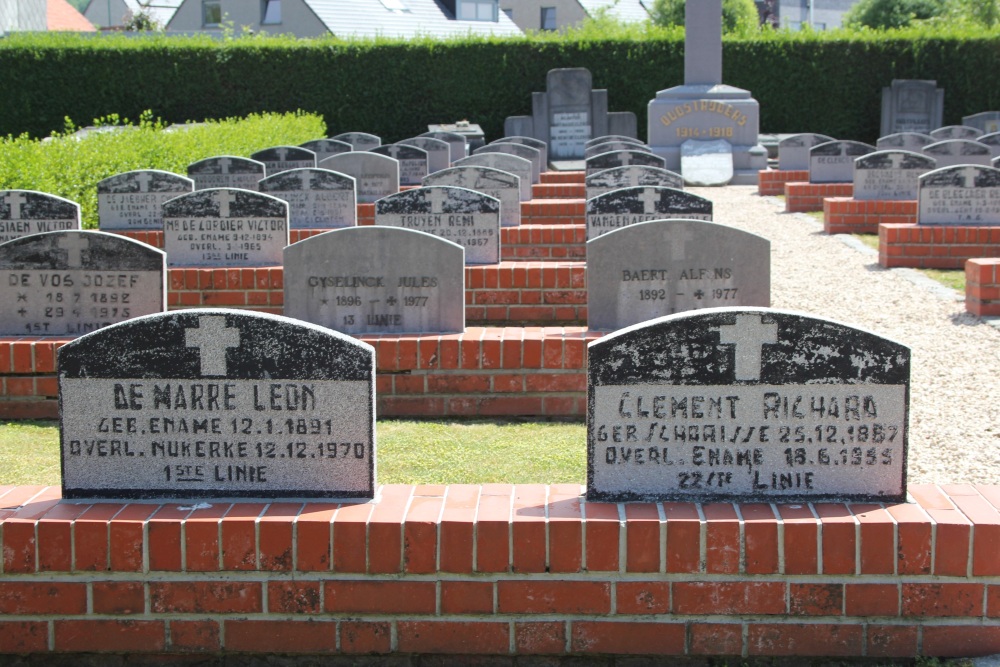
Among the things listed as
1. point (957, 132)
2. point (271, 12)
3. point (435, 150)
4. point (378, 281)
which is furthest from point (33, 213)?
point (271, 12)

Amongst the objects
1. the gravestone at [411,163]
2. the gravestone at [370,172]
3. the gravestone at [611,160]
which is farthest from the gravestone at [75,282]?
the gravestone at [411,163]

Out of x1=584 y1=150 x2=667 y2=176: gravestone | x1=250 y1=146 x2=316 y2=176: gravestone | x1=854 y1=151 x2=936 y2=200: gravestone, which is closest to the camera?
x1=584 y1=150 x2=667 y2=176: gravestone

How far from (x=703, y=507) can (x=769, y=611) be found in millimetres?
342

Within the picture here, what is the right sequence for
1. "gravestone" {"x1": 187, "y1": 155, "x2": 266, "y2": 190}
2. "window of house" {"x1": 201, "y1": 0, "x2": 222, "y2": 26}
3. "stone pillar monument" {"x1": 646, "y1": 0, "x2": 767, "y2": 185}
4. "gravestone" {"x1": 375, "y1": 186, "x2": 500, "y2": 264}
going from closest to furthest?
"gravestone" {"x1": 375, "y1": 186, "x2": 500, "y2": 264} < "gravestone" {"x1": 187, "y1": 155, "x2": 266, "y2": 190} < "stone pillar monument" {"x1": 646, "y1": 0, "x2": 767, "y2": 185} < "window of house" {"x1": 201, "y1": 0, "x2": 222, "y2": 26}

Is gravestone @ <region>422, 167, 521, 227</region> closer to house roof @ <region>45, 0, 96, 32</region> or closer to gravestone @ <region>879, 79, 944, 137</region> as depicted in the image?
gravestone @ <region>879, 79, 944, 137</region>

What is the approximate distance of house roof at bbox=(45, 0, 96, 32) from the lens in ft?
192

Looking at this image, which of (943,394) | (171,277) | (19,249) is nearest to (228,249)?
(171,277)

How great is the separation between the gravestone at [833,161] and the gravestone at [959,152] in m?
0.99

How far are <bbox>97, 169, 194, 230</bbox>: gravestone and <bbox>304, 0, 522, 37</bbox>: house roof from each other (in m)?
32.8

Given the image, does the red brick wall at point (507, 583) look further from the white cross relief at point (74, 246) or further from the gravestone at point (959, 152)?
the gravestone at point (959, 152)

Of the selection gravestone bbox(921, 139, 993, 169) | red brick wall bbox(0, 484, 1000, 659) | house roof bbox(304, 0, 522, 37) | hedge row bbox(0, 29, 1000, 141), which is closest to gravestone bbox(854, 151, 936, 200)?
gravestone bbox(921, 139, 993, 169)

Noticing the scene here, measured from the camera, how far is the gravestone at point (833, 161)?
16.2 m

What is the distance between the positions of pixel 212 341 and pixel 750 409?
5.27 feet

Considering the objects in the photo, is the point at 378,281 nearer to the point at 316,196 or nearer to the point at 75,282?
the point at 75,282
